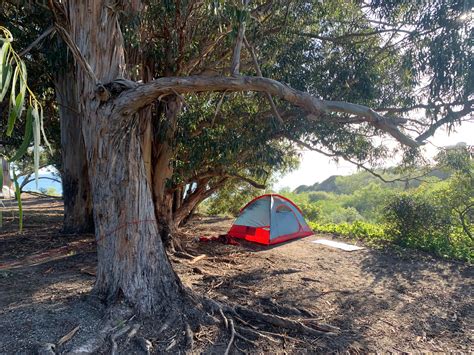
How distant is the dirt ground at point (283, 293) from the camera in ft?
10.8

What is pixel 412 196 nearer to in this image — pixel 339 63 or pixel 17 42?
pixel 339 63

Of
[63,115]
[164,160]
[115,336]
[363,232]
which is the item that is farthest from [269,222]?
[115,336]

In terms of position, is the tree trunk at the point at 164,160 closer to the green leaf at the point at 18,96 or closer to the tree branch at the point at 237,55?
the tree branch at the point at 237,55

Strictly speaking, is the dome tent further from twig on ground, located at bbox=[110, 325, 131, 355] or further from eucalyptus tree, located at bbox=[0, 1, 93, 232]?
twig on ground, located at bbox=[110, 325, 131, 355]

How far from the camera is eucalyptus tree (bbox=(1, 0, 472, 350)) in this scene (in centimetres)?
356

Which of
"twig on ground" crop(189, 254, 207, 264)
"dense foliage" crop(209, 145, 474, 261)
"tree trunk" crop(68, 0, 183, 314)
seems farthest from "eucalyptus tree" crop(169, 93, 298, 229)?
"dense foliage" crop(209, 145, 474, 261)

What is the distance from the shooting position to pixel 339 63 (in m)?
6.53

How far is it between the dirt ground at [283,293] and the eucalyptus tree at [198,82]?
0.43m

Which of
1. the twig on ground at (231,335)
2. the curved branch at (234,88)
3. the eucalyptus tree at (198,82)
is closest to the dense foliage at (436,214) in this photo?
the eucalyptus tree at (198,82)

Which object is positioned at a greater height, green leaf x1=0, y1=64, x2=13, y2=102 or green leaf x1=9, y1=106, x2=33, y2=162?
green leaf x1=0, y1=64, x2=13, y2=102

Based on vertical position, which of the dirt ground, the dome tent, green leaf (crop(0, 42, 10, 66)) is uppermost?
green leaf (crop(0, 42, 10, 66))

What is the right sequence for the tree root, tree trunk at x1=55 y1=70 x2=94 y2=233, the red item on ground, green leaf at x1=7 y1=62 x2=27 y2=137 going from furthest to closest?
the red item on ground, tree trunk at x1=55 y1=70 x2=94 y2=233, the tree root, green leaf at x1=7 y1=62 x2=27 y2=137

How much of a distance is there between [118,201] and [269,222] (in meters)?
4.97

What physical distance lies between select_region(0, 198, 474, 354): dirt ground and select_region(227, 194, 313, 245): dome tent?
1.61 ft
